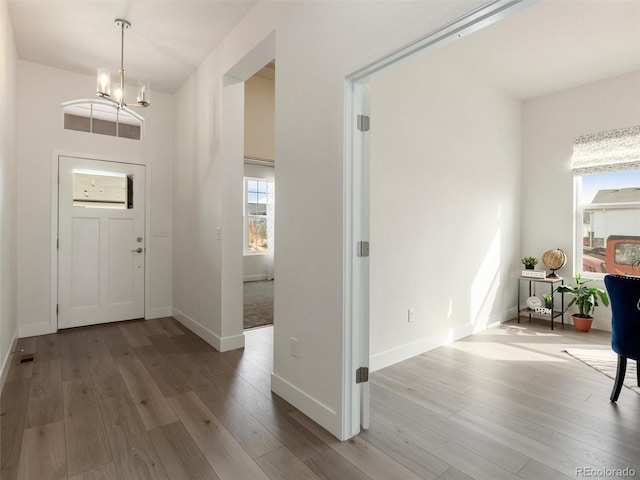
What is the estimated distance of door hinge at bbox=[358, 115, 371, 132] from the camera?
197 centimetres

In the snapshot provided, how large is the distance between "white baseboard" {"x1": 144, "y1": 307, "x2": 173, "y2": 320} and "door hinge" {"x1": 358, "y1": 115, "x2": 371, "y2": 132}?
153 inches

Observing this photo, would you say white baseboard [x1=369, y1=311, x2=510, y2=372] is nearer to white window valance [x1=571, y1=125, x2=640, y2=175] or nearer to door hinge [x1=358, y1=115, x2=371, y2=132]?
door hinge [x1=358, y1=115, x2=371, y2=132]

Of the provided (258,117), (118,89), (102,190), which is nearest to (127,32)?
(118,89)

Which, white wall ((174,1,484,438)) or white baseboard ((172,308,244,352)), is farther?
white baseboard ((172,308,244,352))

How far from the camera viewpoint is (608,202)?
164 inches

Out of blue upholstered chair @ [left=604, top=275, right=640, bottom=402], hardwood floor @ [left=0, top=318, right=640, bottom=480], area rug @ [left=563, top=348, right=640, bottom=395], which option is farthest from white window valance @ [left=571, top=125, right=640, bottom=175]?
blue upholstered chair @ [left=604, top=275, right=640, bottom=402]

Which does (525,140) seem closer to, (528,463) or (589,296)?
(589,296)

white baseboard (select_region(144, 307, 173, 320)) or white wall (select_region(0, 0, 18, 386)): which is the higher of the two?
white wall (select_region(0, 0, 18, 386))

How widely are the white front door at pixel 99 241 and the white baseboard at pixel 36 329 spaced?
3.9 inches

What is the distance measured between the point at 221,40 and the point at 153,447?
3413 mm

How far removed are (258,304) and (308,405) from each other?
3315 mm

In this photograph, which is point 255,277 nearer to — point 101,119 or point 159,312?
point 159,312

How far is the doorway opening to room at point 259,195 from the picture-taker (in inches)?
203

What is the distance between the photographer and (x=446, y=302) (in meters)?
3.56
